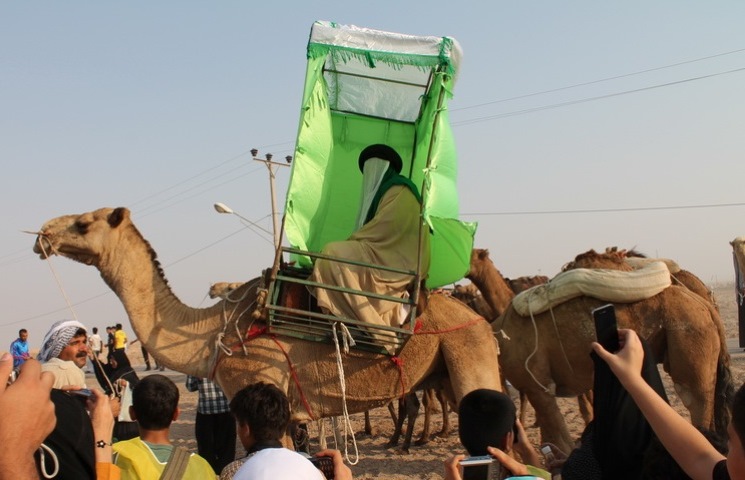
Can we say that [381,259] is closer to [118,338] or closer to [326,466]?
[326,466]

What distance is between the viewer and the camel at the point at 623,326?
766 centimetres

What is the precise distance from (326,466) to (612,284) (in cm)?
511

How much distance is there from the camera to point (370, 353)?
7078 millimetres

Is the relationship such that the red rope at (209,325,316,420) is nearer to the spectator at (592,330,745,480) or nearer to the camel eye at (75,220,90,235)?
the camel eye at (75,220,90,235)

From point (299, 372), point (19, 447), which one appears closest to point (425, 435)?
point (299, 372)

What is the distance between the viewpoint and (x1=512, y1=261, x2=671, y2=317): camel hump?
771 centimetres

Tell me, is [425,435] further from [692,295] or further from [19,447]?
[19,447]

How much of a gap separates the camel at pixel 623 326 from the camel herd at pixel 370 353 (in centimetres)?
1

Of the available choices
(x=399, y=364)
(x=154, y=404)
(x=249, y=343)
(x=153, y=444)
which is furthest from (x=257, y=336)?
(x=153, y=444)

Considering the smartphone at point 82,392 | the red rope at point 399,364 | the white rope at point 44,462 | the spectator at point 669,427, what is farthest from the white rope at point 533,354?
the white rope at point 44,462

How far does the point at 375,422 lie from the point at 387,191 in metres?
7.91

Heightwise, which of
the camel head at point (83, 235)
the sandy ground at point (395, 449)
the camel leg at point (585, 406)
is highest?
the camel head at point (83, 235)

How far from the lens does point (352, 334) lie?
691 cm

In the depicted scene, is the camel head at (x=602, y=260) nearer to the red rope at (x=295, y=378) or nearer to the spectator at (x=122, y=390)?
the red rope at (x=295, y=378)
